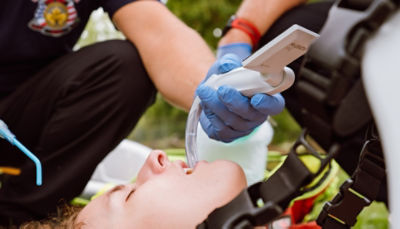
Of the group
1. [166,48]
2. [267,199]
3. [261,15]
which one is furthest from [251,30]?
[267,199]

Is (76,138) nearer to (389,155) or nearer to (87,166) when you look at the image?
(87,166)

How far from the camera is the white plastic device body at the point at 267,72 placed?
74 centimetres

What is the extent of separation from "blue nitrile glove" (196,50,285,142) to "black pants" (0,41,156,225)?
0.40 metres

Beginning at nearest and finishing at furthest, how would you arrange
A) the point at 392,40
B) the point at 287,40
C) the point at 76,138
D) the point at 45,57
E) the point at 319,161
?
1. the point at 392,40
2. the point at 319,161
3. the point at 287,40
4. the point at 76,138
5. the point at 45,57

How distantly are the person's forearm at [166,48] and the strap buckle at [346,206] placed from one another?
60 centimetres

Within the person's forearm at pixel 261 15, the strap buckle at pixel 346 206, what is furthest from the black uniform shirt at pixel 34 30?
the strap buckle at pixel 346 206

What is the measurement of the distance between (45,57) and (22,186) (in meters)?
0.41

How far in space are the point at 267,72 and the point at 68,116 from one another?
0.82 metres

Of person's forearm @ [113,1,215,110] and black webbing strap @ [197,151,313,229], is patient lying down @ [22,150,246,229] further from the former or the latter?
person's forearm @ [113,1,215,110]

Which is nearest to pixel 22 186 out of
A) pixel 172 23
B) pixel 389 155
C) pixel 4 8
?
pixel 4 8

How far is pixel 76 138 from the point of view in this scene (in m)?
1.54

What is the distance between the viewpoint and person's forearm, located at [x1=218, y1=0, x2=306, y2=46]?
5.32ft

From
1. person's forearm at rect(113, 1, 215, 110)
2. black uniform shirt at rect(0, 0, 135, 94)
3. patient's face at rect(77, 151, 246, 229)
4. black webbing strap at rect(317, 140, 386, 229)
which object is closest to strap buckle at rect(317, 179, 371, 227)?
black webbing strap at rect(317, 140, 386, 229)

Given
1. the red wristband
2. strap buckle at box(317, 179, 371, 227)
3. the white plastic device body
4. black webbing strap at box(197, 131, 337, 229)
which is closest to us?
black webbing strap at box(197, 131, 337, 229)
